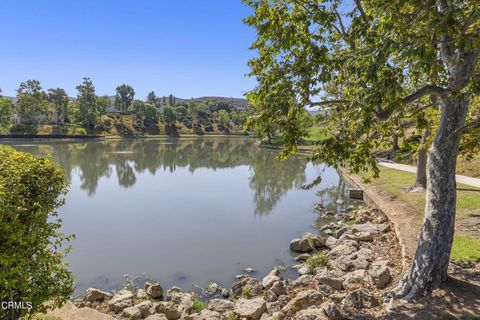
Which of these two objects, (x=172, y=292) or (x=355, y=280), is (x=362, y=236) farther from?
(x=172, y=292)

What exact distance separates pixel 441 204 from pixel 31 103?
4014 inches

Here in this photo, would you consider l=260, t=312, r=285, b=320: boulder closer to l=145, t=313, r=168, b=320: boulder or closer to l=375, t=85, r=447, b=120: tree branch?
l=145, t=313, r=168, b=320: boulder

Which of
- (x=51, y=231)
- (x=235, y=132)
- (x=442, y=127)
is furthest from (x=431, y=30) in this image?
(x=235, y=132)

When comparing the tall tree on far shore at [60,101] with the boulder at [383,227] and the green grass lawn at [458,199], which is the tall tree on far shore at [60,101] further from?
the boulder at [383,227]

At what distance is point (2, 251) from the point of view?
5.18 m

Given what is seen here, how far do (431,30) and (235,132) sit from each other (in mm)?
132147

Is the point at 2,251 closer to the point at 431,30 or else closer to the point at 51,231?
the point at 51,231

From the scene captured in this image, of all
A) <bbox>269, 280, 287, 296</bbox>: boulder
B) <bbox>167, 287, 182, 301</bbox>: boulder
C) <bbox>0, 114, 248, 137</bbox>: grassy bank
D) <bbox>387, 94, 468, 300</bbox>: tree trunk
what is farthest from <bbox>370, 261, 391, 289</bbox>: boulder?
<bbox>0, 114, 248, 137</bbox>: grassy bank

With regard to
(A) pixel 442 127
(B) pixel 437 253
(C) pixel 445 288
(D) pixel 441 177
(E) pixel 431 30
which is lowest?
(C) pixel 445 288

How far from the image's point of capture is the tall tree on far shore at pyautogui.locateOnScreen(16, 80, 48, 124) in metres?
89.9

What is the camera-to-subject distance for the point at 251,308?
902 centimetres

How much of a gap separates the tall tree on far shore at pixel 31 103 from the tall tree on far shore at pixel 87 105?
880 centimetres

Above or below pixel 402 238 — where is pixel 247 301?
below

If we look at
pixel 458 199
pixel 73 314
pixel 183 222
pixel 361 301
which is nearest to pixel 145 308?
pixel 73 314
